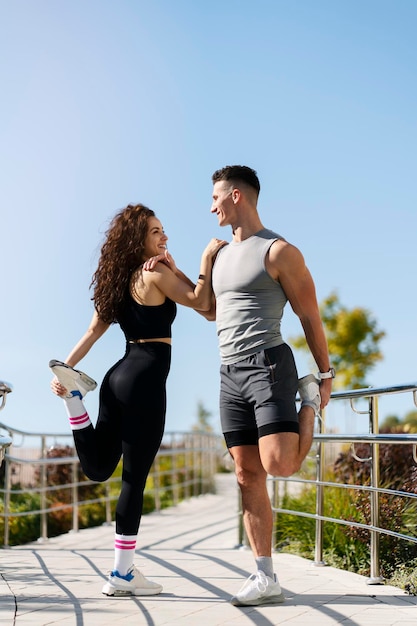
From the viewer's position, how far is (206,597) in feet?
13.9

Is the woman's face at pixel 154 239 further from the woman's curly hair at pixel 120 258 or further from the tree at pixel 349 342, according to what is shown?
the tree at pixel 349 342

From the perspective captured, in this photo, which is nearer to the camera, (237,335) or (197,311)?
(237,335)

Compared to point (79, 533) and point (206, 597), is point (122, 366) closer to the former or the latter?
point (206, 597)

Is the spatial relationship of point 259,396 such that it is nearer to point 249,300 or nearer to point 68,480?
point 249,300

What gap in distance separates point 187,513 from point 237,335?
876 cm

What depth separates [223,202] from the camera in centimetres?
403

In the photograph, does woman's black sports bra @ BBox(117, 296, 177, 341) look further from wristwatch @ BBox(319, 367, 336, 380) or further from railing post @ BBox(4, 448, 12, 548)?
railing post @ BBox(4, 448, 12, 548)

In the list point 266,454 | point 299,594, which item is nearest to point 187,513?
point 299,594

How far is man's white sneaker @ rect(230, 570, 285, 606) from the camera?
3949 millimetres

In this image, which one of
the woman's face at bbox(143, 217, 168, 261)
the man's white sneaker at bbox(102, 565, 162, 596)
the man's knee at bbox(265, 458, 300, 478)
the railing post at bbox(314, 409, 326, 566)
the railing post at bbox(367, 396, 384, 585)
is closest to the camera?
the man's knee at bbox(265, 458, 300, 478)

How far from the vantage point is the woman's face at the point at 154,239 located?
169 inches

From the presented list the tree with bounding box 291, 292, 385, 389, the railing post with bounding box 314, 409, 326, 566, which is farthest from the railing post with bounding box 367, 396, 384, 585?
the tree with bounding box 291, 292, 385, 389

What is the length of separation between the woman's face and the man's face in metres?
0.40

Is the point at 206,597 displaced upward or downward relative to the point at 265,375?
downward
